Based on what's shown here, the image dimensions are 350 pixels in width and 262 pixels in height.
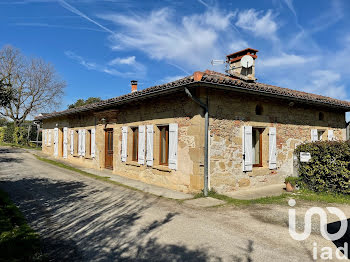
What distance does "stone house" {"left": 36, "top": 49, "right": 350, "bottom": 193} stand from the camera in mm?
6785

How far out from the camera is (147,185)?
808cm

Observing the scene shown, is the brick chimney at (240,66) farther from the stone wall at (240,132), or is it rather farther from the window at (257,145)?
the window at (257,145)

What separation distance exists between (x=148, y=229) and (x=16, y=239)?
6.43 ft

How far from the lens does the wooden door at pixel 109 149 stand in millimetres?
11219

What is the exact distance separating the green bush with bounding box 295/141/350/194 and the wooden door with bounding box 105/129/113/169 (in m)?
7.79

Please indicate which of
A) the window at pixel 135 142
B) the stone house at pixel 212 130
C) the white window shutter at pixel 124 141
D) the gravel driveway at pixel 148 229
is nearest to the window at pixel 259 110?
Result: the stone house at pixel 212 130

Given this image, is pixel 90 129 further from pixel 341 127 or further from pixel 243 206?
pixel 341 127

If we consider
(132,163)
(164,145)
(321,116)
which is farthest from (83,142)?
(321,116)

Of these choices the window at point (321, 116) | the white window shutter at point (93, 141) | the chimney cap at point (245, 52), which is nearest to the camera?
the chimney cap at point (245, 52)

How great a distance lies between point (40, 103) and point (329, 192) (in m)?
29.6

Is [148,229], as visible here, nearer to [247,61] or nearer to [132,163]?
[132,163]

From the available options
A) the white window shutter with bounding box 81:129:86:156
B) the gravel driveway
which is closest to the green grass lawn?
the gravel driveway

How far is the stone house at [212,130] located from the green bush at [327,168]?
1331 millimetres

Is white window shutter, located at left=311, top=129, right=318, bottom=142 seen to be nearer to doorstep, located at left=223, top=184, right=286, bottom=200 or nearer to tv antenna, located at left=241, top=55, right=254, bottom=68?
doorstep, located at left=223, top=184, right=286, bottom=200
